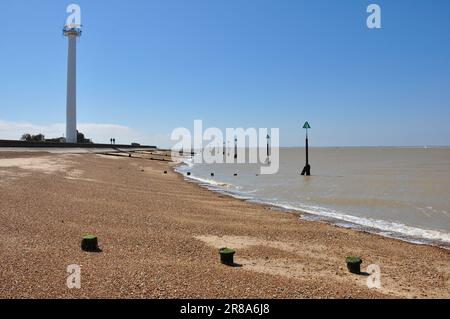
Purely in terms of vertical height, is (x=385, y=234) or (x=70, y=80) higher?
(x=70, y=80)

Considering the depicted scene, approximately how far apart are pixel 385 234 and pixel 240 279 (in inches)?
292

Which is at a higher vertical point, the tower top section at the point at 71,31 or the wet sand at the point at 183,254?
the tower top section at the point at 71,31

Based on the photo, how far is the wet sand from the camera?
6.78m

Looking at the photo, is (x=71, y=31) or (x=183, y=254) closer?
→ (x=183, y=254)

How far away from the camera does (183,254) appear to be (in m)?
9.07

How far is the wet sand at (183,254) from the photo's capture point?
22.2ft

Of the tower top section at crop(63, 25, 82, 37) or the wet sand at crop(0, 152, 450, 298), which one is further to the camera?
the tower top section at crop(63, 25, 82, 37)

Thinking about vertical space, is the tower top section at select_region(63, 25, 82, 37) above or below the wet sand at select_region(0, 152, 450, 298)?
above

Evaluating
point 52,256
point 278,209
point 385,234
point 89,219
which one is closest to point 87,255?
point 52,256

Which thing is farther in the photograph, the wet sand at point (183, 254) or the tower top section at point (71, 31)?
the tower top section at point (71, 31)

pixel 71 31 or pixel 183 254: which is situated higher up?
pixel 71 31
